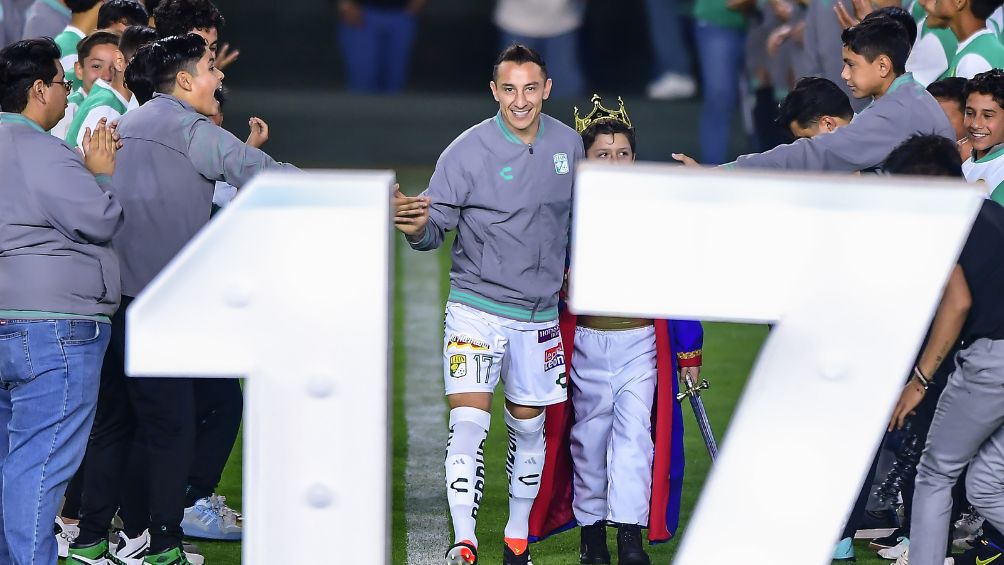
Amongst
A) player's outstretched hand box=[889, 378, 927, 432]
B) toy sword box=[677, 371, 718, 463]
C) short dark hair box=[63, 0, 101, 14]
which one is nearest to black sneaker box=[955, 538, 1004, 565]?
player's outstretched hand box=[889, 378, 927, 432]

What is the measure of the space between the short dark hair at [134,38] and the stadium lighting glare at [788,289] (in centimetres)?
280

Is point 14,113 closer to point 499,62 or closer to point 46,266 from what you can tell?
point 46,266

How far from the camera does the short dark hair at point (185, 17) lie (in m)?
5.68

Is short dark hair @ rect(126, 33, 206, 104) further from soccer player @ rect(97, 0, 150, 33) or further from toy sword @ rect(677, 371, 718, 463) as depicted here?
toy sword @ rect(677, 371, 718, 463)

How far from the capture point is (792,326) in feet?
10.9

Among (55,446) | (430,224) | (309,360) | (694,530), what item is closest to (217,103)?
(430,224)

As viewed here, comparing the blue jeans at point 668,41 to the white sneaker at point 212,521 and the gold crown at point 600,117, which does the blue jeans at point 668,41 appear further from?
the white sneaker at point 212,521

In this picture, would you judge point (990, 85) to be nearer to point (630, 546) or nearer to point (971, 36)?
point (971, 36)

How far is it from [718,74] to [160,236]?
269 inches

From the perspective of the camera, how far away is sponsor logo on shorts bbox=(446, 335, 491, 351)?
16.1 feet

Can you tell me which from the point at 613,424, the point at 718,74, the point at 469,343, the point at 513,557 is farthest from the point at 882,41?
the point at 718,74

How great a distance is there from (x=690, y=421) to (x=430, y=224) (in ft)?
7.96

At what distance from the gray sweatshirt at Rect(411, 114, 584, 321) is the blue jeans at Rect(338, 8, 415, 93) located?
10197 millimetres

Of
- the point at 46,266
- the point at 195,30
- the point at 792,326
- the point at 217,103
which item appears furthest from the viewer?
the point at 195,30
